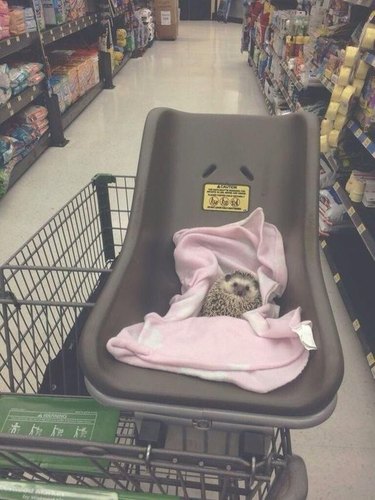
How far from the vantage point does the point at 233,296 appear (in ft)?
3.34

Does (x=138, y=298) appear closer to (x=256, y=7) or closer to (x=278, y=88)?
(x=278, y=88)

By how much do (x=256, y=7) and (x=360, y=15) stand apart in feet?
12.8

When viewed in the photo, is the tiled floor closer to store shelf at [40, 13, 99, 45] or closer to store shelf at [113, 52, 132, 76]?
store shelf at [113, 52, 132, 76]

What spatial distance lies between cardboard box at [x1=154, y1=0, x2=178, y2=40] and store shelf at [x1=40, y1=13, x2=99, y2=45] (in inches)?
171

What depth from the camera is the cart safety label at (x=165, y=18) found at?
8.24m

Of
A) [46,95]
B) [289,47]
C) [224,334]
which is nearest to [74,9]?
[46,95]

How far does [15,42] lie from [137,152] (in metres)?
1.10

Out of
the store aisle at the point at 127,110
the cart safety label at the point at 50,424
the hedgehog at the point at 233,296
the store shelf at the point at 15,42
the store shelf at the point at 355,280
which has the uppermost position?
the store shelf at the point at 15,42

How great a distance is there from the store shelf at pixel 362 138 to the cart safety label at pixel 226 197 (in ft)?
2.03

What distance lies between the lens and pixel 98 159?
10.5 feet

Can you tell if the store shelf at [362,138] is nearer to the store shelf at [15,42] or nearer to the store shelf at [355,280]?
the store shelf at [355,280]

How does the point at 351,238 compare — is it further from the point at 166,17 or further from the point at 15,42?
the point at 166,17

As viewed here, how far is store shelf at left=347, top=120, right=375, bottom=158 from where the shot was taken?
5.10 ft

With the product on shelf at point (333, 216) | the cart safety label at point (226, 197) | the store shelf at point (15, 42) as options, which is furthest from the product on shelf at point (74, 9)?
the cart safety label at point (226, 197)
